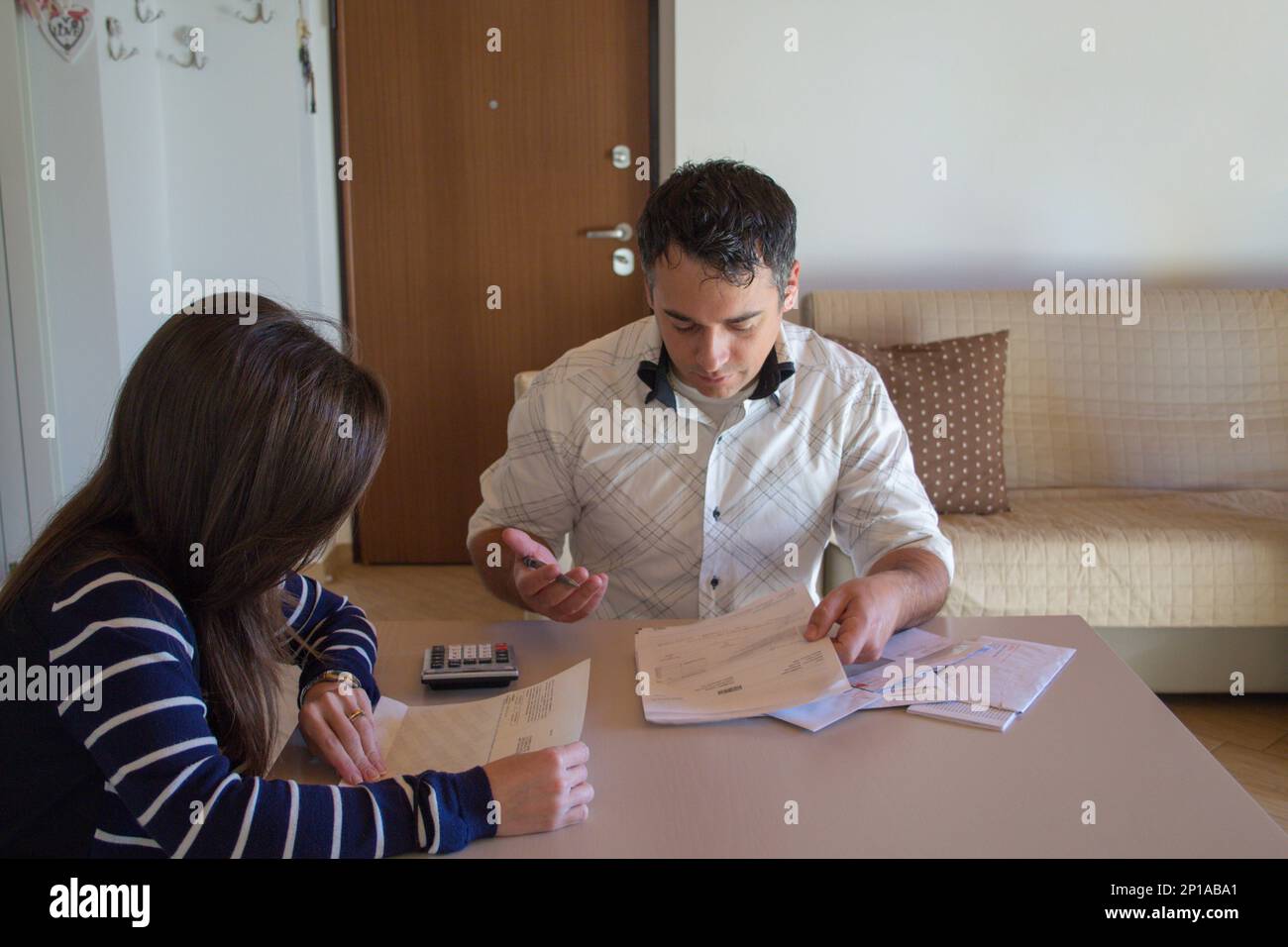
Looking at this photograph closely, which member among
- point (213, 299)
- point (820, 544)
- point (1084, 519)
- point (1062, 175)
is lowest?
point (1084, 519)

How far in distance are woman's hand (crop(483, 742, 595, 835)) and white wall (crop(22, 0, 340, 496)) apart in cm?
223

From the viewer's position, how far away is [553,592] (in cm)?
124

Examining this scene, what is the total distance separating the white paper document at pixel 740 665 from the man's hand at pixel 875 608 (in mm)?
22

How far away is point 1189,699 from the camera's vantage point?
2.56m

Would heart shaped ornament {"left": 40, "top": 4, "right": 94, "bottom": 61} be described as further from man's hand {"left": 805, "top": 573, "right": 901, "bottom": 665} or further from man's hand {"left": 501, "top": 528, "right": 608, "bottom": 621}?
man's hand {"left": 805, "top": 573, "right": 901, "bottom": 665}

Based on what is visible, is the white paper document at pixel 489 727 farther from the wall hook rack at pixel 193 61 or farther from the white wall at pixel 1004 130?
the wall hook rack at pixel 193 61

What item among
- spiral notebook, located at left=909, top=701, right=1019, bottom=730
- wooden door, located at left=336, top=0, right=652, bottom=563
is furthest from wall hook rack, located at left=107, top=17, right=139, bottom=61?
spiral notebook, located at left=909, top=701, right=1019, bottom=730

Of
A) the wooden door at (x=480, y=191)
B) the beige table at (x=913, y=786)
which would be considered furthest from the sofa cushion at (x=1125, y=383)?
the beige table at (x=913, y=786)

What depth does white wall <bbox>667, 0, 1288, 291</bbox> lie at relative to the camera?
9.94 feet

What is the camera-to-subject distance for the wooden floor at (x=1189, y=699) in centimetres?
217
